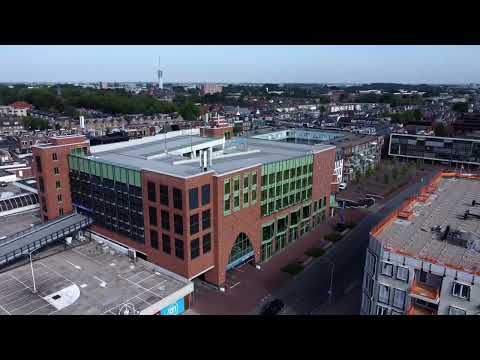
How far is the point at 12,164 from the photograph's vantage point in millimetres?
62969

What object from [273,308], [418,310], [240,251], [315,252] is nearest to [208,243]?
[240,251]

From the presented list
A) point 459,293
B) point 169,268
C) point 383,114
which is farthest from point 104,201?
point 383,114

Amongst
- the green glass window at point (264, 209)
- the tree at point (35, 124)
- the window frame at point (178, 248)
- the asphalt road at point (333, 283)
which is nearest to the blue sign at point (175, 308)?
the window frame at point (178, 248)

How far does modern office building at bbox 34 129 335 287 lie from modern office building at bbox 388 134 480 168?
52.9 m

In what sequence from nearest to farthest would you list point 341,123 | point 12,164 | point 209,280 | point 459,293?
1. point 459,293
2. point 209,280
3. point 12,164
4. point 341,123

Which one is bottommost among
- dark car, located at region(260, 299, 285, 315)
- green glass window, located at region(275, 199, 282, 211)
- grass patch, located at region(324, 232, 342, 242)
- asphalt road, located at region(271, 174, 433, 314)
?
asphalt road, located at region(271, 174, 433, 314)

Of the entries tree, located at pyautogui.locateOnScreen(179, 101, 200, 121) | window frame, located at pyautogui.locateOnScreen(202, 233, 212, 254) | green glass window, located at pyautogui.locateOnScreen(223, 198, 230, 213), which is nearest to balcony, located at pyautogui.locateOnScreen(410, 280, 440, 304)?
green glass window, located at pyautogui.locateOnScreen(223, 198, 230, 213)

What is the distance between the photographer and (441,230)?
2445cm

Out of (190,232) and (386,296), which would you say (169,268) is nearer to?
(190,232)

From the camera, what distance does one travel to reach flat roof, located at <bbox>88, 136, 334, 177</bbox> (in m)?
35.7

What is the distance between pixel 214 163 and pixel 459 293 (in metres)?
26.1

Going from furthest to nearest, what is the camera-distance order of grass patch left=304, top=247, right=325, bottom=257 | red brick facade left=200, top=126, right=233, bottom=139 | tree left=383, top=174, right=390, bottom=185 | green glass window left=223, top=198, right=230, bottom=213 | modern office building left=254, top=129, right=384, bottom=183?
tree left=383, top=174, right=390, bottom=185 → modern office building left=254, top=129, right=384, bottom=183 → red brick facade left=200, top=126, right=233, bottom=139 → grass patch left=304, top=247, right=325, bottom=257 → green glass window left=223, top=198, right=230, bottom=213

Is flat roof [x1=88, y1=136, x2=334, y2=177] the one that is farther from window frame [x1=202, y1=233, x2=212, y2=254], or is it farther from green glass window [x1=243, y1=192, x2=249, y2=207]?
window frame [x1=202, y1=233, x2=212, y2=254]

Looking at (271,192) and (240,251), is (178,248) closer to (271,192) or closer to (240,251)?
(240,251)
